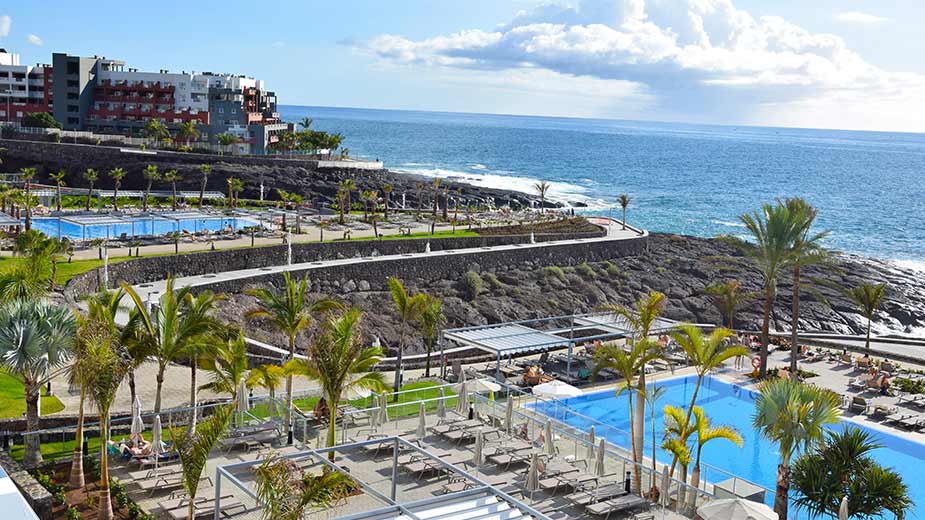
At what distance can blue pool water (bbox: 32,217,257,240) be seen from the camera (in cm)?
5103

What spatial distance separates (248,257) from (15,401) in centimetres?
2180

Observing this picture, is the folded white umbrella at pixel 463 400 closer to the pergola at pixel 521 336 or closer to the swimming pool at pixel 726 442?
the swimming pool at pixel 726 442

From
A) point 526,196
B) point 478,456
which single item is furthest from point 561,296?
point 526,196

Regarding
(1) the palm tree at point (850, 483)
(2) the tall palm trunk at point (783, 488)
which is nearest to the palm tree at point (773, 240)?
(2) the tall palm trunk at point (783, 488)

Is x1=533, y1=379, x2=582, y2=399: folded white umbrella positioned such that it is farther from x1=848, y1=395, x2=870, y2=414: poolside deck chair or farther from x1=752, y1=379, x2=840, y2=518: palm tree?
x1=752, y1=379, x2=840, y2=518: palm tree

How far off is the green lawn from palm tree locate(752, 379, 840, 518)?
16.7 m

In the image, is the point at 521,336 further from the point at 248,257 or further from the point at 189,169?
the point at 189,169

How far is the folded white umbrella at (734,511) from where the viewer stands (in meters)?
16.4

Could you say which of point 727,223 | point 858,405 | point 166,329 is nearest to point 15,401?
point 166,329

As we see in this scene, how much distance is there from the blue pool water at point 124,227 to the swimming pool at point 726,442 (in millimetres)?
28920

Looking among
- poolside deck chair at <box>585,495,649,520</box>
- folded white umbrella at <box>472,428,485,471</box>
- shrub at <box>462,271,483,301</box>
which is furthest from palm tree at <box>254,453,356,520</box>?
shrub at <box>462,271,483,301</box>

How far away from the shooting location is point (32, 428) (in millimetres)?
18031

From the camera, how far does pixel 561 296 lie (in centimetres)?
5094

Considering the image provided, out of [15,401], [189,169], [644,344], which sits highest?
[189,169]
